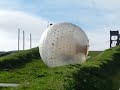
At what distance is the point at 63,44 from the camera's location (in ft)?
83.5

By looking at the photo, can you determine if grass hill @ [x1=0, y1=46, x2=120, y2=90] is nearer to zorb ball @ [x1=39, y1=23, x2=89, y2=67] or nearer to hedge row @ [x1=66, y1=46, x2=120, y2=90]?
hedge row @ [x1=66, y1=46, x2=120, y2=90]

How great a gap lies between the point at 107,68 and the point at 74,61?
5675mm

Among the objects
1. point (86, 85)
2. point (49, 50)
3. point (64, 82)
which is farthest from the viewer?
point (49, 50)

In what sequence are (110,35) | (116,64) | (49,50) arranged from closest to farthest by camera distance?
(49,50) < (116,64) < (110,35)

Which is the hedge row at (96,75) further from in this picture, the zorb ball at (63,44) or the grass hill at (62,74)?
the zorb ball at (63,44)

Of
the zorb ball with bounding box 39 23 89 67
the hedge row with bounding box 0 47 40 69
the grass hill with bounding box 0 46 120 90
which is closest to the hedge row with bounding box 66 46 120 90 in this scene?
the grass hill with bounding box 0 46 120 90

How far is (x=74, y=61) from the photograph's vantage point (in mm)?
26359

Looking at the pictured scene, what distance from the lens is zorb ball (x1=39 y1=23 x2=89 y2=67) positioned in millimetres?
25422

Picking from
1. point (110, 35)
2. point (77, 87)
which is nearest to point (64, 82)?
point (77, 87)

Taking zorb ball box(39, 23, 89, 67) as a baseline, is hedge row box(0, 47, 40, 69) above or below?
below

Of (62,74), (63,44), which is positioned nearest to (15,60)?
(63,44)

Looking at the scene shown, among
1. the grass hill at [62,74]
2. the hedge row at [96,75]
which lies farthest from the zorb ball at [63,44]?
the hedge row at [96,75]

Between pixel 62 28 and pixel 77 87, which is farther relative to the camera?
pixel 62 28

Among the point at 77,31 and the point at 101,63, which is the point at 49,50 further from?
the point at 101,63
